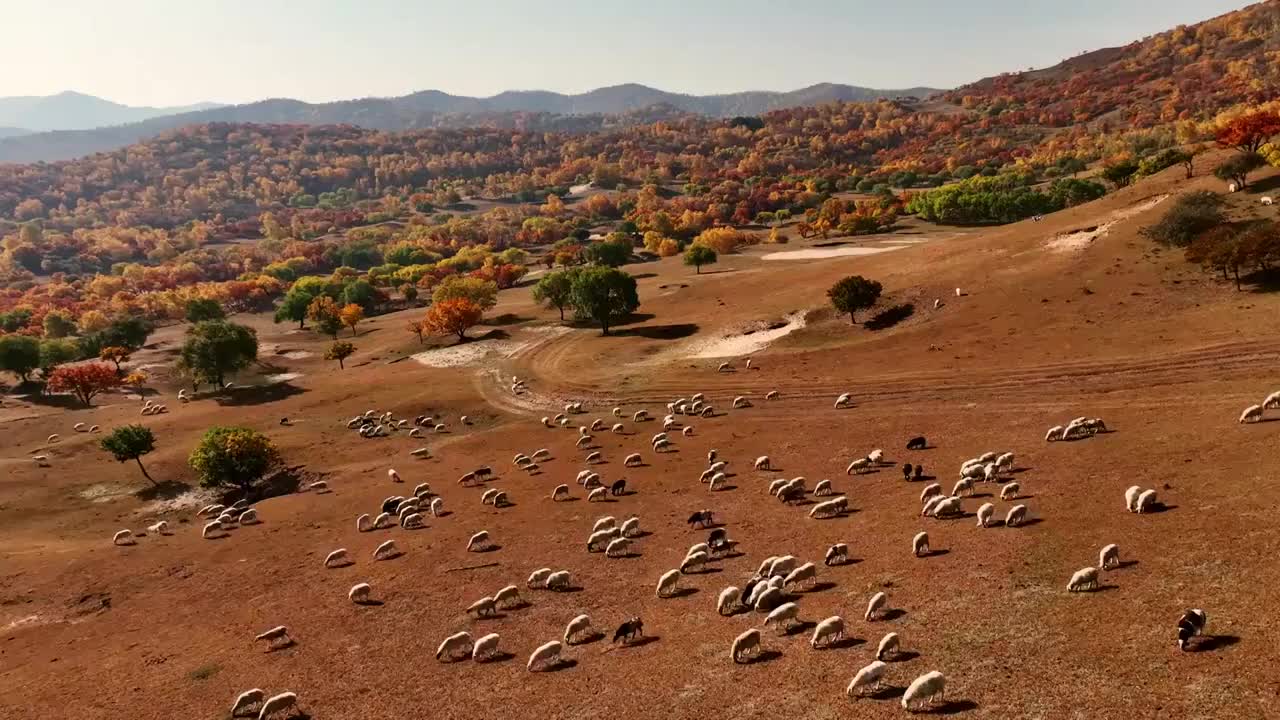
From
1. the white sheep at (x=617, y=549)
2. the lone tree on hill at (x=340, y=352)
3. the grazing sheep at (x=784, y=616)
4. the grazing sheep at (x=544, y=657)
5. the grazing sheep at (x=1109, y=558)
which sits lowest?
the lone tree on hill at (x=340, y=352)

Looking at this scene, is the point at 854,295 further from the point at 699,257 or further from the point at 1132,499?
the point at 699,257

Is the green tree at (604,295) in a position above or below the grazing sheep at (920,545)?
above

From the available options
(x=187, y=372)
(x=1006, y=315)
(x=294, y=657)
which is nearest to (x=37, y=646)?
(x=294, y=657)

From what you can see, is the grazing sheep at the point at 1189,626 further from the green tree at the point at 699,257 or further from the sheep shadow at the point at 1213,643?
Answer: the green tree at the point at 699,257

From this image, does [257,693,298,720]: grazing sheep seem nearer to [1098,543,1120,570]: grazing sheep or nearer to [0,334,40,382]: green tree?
[1098,543,1120,570]: grazing sheep

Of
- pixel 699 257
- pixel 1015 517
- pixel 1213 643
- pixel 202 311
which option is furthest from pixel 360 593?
pixel 202 311

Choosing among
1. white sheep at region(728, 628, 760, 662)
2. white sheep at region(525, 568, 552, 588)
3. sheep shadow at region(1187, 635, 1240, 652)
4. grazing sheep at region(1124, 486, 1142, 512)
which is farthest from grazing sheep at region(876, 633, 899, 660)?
white sheep at region(525, 568, 552, 588)

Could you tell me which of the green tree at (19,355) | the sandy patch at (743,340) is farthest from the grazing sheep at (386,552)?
the green tree at (19,355)
